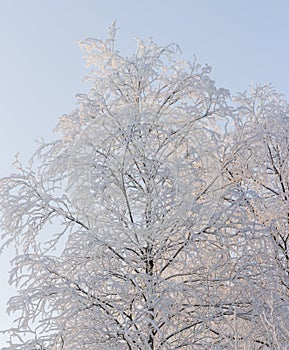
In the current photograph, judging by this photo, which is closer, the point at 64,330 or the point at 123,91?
the point at 64,330

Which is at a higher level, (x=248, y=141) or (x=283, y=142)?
(x=283, y=142)

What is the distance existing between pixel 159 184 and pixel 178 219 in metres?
0.60

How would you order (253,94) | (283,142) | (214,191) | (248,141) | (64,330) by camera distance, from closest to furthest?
(64,330) < (214,191) < (248,141) < (283,142) < (253,94)

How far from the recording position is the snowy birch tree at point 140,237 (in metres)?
6.45

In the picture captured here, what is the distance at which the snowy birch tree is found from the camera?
6.45 metres

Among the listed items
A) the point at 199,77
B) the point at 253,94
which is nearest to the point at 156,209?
the point at 199,77

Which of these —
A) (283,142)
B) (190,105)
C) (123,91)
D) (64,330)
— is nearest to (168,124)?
(190,105)

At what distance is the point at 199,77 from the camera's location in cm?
792

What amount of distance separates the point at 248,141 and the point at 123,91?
199 cm

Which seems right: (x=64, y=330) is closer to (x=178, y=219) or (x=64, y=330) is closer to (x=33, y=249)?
(x=33, y=249)

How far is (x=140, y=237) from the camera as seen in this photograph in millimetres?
6695

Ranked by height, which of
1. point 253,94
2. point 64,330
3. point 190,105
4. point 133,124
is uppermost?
point 253,94

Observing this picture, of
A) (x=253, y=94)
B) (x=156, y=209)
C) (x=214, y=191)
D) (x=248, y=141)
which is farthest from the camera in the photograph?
(x=253, y=94)

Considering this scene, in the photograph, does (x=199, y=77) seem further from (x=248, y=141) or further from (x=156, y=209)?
(x=156, y=209)
